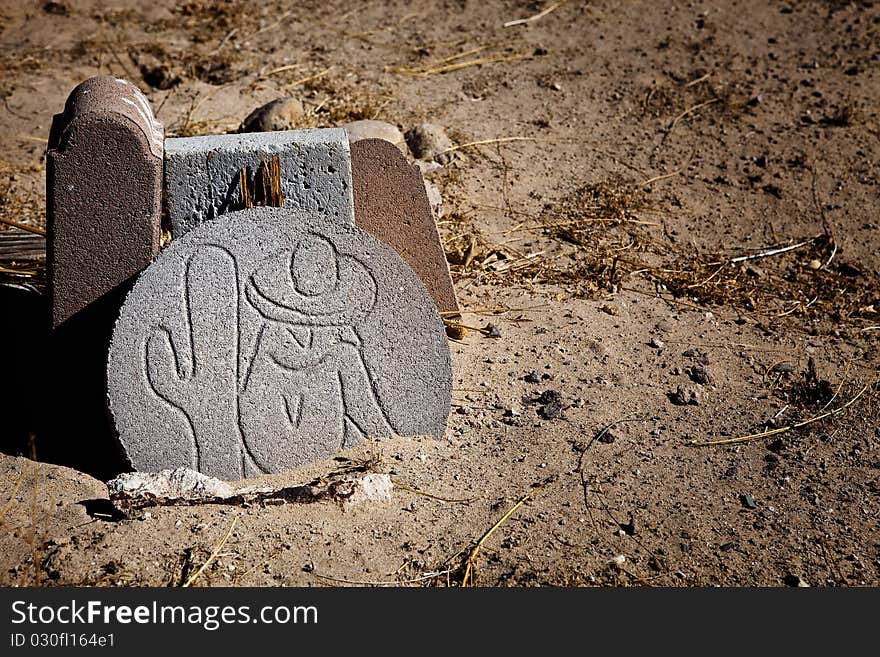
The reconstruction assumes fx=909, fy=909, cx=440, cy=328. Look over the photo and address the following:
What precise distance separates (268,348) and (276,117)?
270cm

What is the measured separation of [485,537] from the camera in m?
3.36

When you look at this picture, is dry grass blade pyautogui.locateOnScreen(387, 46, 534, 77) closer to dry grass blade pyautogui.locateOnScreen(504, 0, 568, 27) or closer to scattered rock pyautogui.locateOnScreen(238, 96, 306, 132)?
dry grass blade pyautogui.locateOnScreen(504, 0, 568, 27)

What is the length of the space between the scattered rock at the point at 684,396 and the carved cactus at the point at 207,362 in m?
1.94

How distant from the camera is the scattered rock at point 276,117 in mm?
5781

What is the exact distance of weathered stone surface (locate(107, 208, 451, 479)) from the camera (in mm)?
3453

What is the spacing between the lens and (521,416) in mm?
3967

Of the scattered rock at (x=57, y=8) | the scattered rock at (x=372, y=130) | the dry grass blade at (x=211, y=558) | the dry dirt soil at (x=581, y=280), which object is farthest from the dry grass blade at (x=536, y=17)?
the dry grass blade at (x=211, y=558)

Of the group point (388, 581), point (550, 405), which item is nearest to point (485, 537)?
point (388, 581)

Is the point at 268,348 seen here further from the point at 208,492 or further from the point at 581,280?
the point at 581,280

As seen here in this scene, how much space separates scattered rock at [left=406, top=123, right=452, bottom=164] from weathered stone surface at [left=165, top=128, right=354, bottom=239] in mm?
2170

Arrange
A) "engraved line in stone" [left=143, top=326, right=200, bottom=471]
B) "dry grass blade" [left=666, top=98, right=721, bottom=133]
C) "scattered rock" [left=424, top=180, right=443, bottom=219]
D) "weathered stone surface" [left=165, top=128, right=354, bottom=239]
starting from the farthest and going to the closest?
"dry grass blade" [left=666, top=98, right=721, bottom=133] < "scattered rock" [left=424, top=180, right=443, bottom=219] < "weathered stone surface" [left=165, top=128, right=354, bottom=239] < "engraved line in stone" [left=143, top=326, right=200, bottom=471]

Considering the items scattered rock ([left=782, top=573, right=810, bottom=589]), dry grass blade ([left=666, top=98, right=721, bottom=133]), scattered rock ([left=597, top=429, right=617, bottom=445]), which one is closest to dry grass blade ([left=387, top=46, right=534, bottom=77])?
dry grass blade ([left=666, top=98, right=721, bottom=133])

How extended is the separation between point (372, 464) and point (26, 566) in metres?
1.28

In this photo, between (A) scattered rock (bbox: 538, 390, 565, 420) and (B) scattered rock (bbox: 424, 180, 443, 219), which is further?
(B) scattered rock (bbox: 424, 180, 443, 219)
